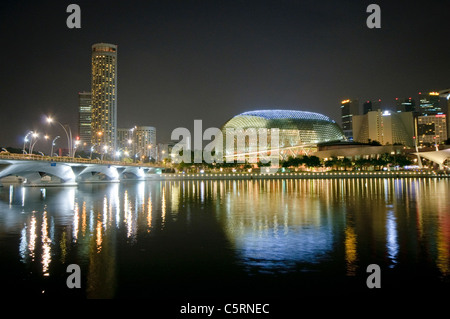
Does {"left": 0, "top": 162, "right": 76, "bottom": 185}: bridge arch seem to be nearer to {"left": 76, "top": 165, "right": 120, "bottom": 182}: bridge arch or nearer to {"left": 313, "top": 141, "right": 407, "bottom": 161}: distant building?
{"left": 76, "top": 165, "right": 120, "bottom": 182}: bridge arch

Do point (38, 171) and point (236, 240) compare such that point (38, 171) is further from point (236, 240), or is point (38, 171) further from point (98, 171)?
point (236, 240)

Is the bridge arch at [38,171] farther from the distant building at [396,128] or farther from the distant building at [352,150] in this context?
the distant building at [396,128]

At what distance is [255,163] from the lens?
5404 inches

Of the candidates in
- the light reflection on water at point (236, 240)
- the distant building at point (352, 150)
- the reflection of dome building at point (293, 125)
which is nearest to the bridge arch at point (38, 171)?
the light reflection on water at point (236, 240)

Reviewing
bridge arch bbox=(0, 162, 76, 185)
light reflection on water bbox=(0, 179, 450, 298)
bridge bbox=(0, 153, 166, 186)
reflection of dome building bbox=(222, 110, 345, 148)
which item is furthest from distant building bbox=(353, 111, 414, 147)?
light reflection on water bbox=(0, 179, 450, 298)

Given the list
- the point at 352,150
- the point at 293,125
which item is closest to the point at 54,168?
the point at 352,150

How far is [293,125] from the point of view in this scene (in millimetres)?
150500

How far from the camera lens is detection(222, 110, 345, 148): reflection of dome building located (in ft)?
484

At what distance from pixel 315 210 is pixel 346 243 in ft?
35.2

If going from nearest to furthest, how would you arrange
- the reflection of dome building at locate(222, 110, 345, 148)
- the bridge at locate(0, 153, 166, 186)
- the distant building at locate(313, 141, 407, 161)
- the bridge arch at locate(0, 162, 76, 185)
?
the bridge at locate(0, 153, 166, 186)
the bridge arch at locate(0, 162, 76, 185)
the distant building at locate(313, 141, 407, 161)
the reflection of dome building at locate(222, 110, 345, 148)

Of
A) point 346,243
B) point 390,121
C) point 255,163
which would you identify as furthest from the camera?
point 390,121
